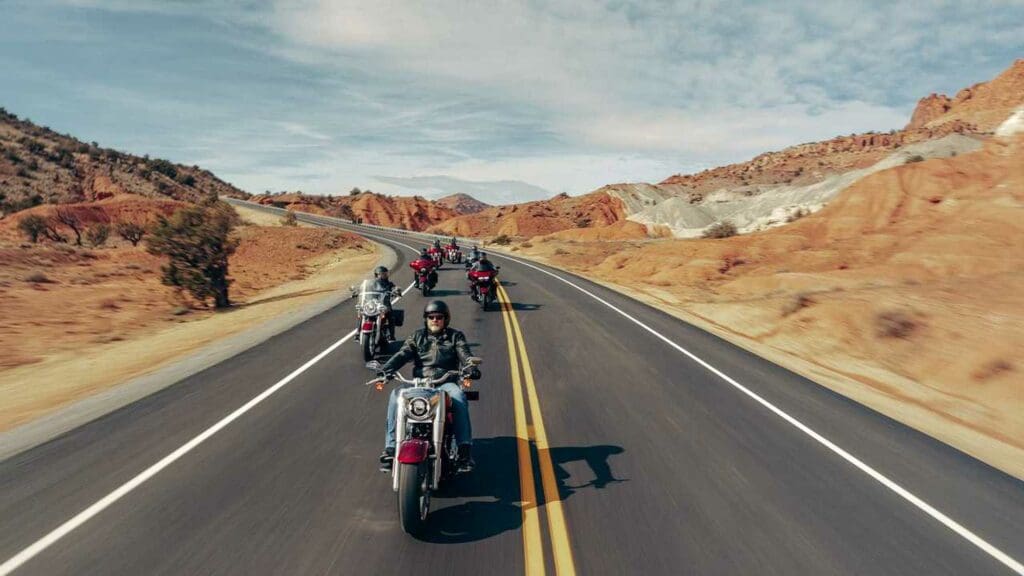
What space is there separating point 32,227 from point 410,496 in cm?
5487

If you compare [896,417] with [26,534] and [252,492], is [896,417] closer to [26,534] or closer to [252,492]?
[252,492]

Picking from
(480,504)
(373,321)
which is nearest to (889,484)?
(480,504)

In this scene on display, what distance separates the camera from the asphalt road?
4414 millimetres

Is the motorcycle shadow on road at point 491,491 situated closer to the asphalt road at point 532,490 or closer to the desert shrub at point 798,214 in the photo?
the asphalt road at point 532,490

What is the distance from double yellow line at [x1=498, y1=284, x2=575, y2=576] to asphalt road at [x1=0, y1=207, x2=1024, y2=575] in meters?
0.03

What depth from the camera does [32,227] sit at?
43.1 m

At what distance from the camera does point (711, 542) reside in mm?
4688

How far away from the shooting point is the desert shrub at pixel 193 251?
70.9 feet

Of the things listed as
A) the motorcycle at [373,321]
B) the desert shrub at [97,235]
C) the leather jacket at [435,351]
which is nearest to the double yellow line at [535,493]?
the leather jacket at [435,351]

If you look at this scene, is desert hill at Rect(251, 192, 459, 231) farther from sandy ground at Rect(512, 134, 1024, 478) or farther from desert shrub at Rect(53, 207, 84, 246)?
sandy ground at Rect(512, 134, 1024, 478)

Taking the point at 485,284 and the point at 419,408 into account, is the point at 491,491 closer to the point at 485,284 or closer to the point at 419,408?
the point at 419,408

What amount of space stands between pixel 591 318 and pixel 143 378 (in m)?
11.6

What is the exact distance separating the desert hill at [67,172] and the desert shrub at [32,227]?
13.5 m

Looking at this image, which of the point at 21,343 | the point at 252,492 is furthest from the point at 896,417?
the point at 21,343
